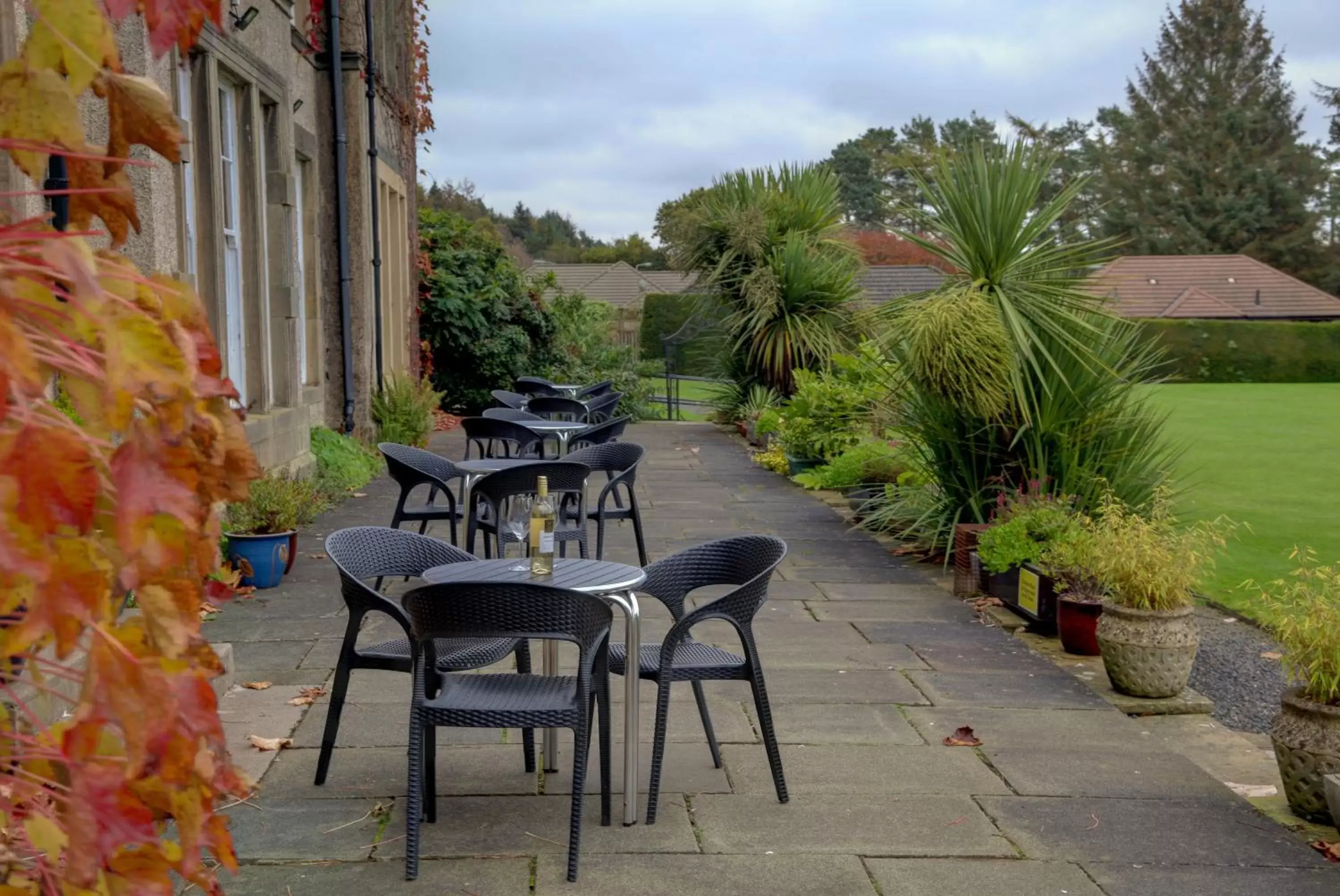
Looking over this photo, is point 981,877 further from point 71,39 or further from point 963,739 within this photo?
point 71,39

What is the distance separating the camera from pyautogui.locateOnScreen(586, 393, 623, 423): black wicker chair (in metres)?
13.2

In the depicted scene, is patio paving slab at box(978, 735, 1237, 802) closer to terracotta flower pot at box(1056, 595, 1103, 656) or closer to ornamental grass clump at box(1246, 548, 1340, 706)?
ornamental grass clump at box(1246, 548, 1340, 706)

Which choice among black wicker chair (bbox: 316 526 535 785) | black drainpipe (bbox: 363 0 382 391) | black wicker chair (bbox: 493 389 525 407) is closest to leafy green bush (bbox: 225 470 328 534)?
black wicker chair (bbox: 316 526 535 785)

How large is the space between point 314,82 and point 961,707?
33.5 ft

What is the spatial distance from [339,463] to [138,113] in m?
11.1

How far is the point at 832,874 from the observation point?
150 inches

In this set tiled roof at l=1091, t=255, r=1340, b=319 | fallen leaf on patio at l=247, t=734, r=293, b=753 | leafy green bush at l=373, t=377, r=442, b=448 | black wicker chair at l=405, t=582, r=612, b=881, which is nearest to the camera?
black wicker chair at l=405, t=582, r=612, b=881

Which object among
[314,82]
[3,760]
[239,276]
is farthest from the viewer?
[314,82]

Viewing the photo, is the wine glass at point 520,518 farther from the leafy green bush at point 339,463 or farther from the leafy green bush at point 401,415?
the leafy green bush at point 401,415

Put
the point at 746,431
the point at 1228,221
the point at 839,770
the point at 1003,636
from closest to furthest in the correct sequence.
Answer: the point at 839,770 → the point at 1003,636 → the point at 746,431 → the point at 1228,221

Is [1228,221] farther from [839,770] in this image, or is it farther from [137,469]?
[137,469]

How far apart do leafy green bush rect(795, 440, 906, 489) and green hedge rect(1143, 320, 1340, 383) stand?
97.0ft

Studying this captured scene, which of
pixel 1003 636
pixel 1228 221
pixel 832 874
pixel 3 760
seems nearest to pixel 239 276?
pixel 1003 636

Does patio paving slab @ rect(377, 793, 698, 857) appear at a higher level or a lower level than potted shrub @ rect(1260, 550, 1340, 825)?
lower
